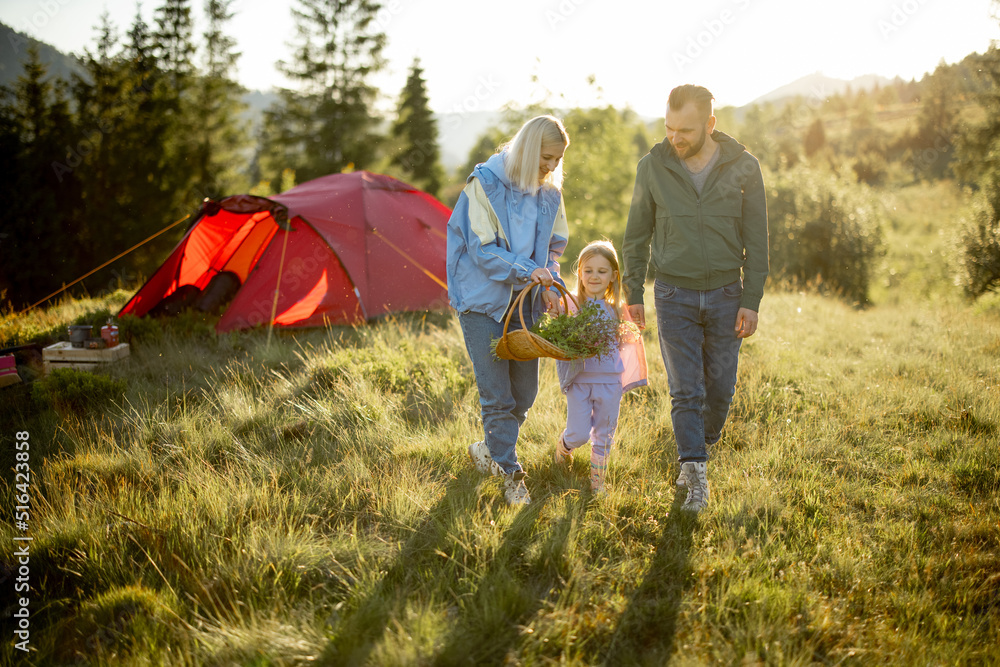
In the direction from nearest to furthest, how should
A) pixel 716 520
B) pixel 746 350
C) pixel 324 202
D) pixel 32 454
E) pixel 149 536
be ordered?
pixel 149 536, pixel 716 520, pixel 32 454, pixel 746 350, pixel 324 202

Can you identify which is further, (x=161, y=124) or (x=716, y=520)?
(x=161, y=124)

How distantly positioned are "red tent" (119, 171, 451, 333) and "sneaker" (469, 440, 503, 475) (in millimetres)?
3615

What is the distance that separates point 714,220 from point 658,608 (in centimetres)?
177

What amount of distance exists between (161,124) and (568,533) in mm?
19202

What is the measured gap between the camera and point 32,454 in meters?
3.41

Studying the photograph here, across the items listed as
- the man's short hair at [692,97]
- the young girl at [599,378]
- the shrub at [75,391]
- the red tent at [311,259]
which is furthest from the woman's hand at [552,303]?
the red tent at [311,259]

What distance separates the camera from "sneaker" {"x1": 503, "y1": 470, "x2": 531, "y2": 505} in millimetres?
2783

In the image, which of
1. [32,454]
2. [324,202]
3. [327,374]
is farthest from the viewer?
[324,202]

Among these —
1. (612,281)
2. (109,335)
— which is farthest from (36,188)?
(612,281)

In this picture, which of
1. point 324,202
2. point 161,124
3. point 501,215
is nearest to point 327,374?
point 501,215

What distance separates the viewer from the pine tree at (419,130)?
1081 inches

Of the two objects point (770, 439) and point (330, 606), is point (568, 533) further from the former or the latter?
point (770, 439)

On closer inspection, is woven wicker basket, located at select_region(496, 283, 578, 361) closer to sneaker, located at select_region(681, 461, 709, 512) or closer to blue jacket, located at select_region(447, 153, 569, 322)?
blue jacket, located at select_region(447, 153, 569, 322)

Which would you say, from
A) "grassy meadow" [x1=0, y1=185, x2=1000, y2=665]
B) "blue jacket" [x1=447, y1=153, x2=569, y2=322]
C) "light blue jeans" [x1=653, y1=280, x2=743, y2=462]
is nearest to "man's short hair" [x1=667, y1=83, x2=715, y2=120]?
"blue jacket" [x1=447, y1=153, x2=569, y2=322]
